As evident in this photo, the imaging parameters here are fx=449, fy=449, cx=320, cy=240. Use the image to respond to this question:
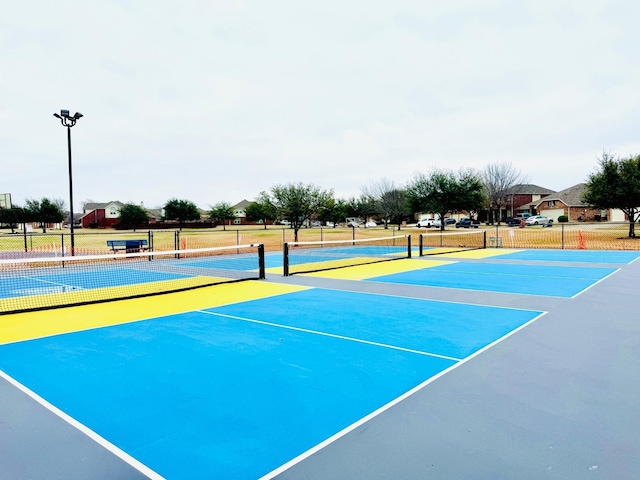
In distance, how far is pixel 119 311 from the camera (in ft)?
30.0

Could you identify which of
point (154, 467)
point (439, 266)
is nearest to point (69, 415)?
point (154, 467)

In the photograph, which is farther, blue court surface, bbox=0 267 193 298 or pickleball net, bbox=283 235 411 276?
pickleball net, bbox=283 235 411 276

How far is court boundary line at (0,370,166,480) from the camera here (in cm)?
311

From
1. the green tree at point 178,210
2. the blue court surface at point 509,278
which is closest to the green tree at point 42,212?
the green tree at point 178,210

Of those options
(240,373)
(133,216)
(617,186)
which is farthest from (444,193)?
(133,216)

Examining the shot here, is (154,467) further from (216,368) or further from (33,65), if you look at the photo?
(33,65)

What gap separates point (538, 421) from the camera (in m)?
3.87

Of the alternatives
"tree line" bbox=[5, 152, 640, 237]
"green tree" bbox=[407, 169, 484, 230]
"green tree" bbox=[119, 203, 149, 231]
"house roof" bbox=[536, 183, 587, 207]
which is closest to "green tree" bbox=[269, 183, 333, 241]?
"tree line" bbox=[5, 152, 640, 237]

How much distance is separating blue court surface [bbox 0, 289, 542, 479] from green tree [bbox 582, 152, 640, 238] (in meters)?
28.8

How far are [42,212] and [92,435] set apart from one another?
74.5 meters

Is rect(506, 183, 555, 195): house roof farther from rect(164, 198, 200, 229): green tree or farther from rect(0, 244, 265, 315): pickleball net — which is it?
rect(0, 244, 265, 315): pickleball net

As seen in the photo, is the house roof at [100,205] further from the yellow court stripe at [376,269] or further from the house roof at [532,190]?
the yellow court stripe at [376,269]

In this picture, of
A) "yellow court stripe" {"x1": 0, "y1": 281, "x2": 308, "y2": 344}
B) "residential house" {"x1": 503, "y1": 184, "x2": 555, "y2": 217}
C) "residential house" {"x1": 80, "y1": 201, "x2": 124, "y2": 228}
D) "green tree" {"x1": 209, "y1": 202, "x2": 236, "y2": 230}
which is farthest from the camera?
"residential house" {"x1": 80, "y1": 201, "x2": 124, "y2": 228}

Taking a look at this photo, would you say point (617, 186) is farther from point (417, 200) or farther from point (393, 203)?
point (393, 203)
